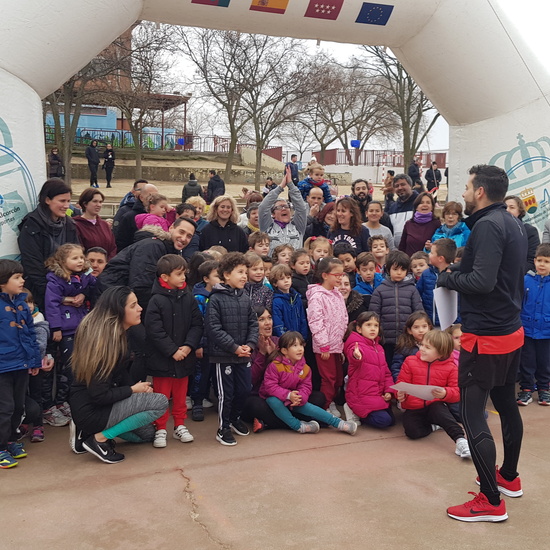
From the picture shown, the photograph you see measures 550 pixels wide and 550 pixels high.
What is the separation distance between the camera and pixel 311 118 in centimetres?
4100

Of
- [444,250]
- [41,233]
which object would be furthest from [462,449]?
[41,233]

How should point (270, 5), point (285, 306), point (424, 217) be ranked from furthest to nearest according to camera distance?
1. point (424, 217)
2. point (270, 5)
3. point (285, 306)

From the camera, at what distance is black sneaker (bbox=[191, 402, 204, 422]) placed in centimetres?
514

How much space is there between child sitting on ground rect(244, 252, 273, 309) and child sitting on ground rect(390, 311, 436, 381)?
3.85ft

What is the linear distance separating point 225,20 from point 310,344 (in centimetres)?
313

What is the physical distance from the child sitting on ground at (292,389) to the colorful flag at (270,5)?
10.1ft

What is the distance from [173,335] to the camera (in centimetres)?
476

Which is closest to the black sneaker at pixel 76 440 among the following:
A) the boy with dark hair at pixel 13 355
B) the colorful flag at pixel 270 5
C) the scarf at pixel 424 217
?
the boy with dark hair at pixel 13 355

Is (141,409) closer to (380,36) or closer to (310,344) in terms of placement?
(310,344)

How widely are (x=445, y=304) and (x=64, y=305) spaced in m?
2.86

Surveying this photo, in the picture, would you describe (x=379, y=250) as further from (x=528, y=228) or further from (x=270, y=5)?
(x=270, y=5)

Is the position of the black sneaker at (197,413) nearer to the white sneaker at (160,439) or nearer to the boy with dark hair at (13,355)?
the white sneaker at (160,439)

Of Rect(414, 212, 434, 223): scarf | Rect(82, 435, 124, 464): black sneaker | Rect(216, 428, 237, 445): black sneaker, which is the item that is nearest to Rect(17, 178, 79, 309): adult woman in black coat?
Rect(82, 435, 124, 464): black sneaker

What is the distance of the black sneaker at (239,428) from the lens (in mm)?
4836
